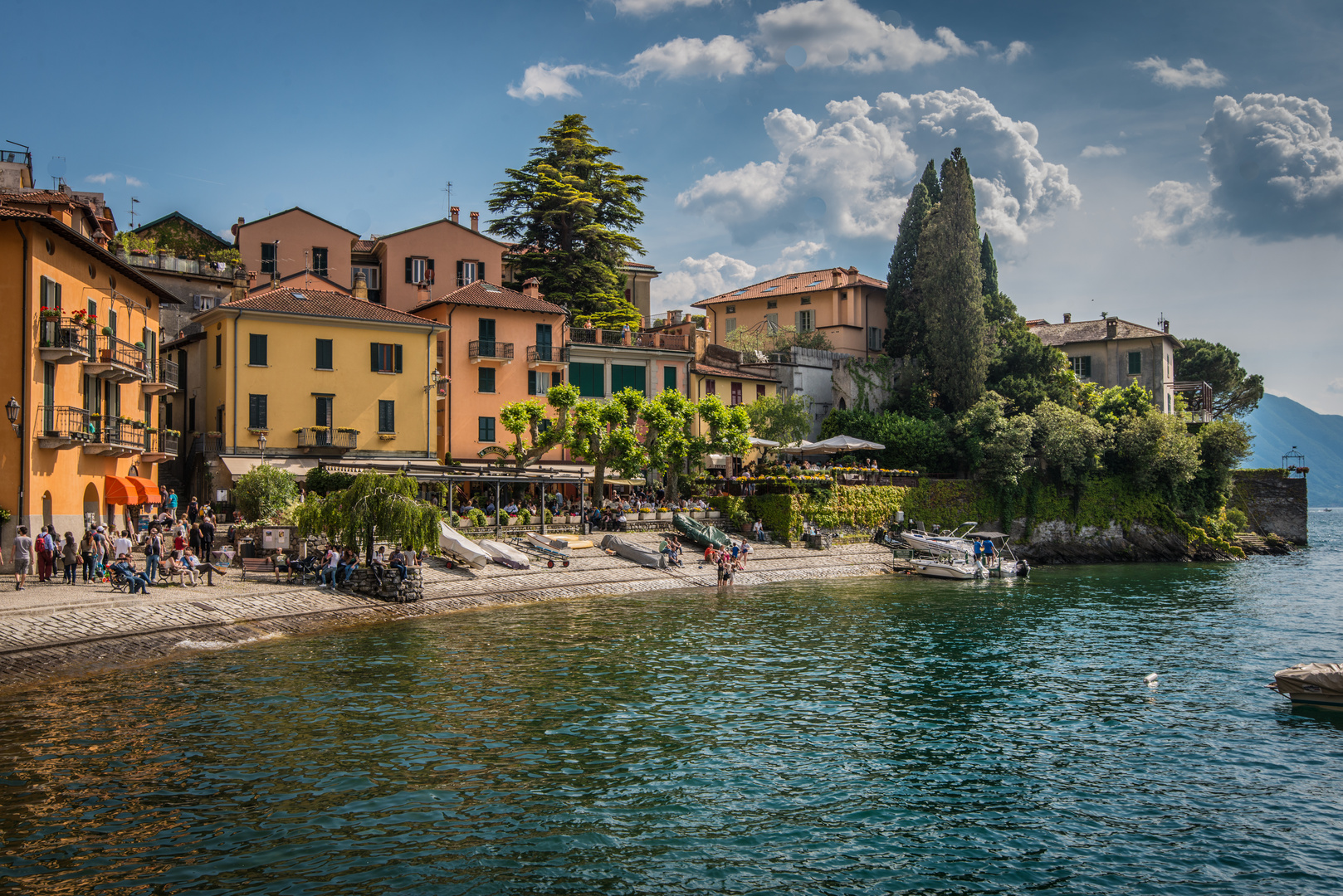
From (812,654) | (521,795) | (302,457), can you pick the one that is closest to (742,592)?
(812,654)

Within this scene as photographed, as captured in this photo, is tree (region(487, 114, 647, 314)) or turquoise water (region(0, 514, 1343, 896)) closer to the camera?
turquoise water (region(0, 514, 1343, 896))

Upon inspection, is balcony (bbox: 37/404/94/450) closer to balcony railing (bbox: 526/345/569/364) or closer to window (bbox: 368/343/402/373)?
window (bbox: 368/343/402/373)

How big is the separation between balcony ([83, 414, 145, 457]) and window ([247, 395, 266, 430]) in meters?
7.85

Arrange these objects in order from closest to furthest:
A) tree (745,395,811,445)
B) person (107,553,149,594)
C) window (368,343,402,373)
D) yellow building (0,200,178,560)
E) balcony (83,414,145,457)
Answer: person (107,553,149,594)
yellow building (0,200,178,560)
balcony (83,414,145,457)
window (368,343,402,373)
tree (745,395,811,445)

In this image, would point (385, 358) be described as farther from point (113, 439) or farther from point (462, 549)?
point (462, 549)

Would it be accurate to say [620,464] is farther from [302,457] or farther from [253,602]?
[253,602]

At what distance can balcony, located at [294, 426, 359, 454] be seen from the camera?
43.9 m

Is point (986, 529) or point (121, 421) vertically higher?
point (121, 421)

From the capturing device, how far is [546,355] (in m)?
52.5

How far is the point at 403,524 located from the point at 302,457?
51.7 feet

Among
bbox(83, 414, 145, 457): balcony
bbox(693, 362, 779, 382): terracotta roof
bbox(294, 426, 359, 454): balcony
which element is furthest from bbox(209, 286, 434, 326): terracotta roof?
bbox(693, 362, 779, 382): terracotta roof

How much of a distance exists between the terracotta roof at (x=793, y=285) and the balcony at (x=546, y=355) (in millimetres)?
24931

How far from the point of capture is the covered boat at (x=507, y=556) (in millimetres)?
35969

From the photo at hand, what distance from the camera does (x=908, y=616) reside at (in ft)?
104
